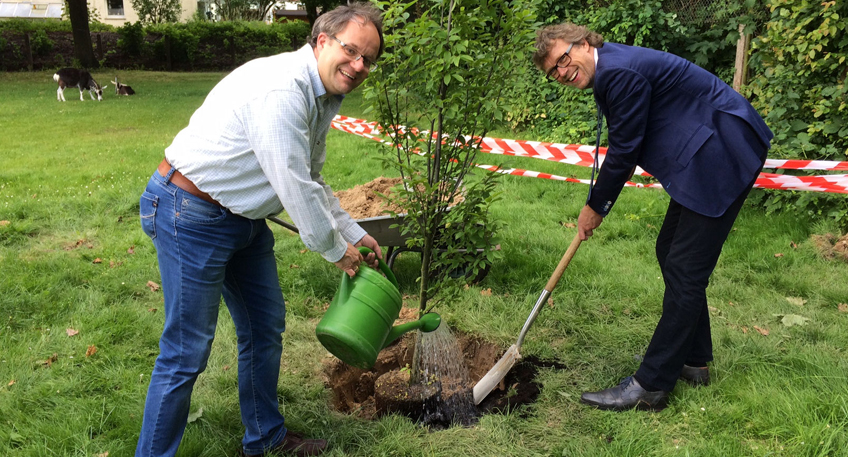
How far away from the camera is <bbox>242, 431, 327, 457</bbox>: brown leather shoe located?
8.53ft

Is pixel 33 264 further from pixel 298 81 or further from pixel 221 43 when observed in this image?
pixel 221 43

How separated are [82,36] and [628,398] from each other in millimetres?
22821

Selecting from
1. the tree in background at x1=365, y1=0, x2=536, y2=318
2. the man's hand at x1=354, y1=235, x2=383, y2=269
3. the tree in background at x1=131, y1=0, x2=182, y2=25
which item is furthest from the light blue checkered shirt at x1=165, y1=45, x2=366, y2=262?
the tree in background at x1=131, y1=0, x2=182, y2=25

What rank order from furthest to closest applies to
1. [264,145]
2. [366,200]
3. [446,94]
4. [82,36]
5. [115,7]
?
[115,7], [82,36], [366,200], [446,94], [264,145]

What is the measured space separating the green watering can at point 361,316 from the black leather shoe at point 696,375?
171cm

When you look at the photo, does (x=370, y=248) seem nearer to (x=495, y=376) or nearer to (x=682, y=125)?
(x=495, y=376)

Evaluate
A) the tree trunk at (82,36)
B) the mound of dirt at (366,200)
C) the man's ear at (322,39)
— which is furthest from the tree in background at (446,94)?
the tree trunk at (82,36)

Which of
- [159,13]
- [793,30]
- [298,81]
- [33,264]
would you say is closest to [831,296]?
[793,30]

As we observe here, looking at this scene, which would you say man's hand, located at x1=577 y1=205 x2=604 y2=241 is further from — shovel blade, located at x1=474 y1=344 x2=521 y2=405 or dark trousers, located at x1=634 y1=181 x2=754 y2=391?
shovel blade, located at x1=474 y1=344 x2=521 y2=405

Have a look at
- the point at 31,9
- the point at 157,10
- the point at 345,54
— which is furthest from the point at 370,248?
the point at 31,9

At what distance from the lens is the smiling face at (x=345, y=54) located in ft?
6.32

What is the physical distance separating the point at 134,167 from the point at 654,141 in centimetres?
706

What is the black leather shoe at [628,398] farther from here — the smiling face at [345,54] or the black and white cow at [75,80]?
the black and white cow at [75,80]

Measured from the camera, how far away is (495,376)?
3.06 m
